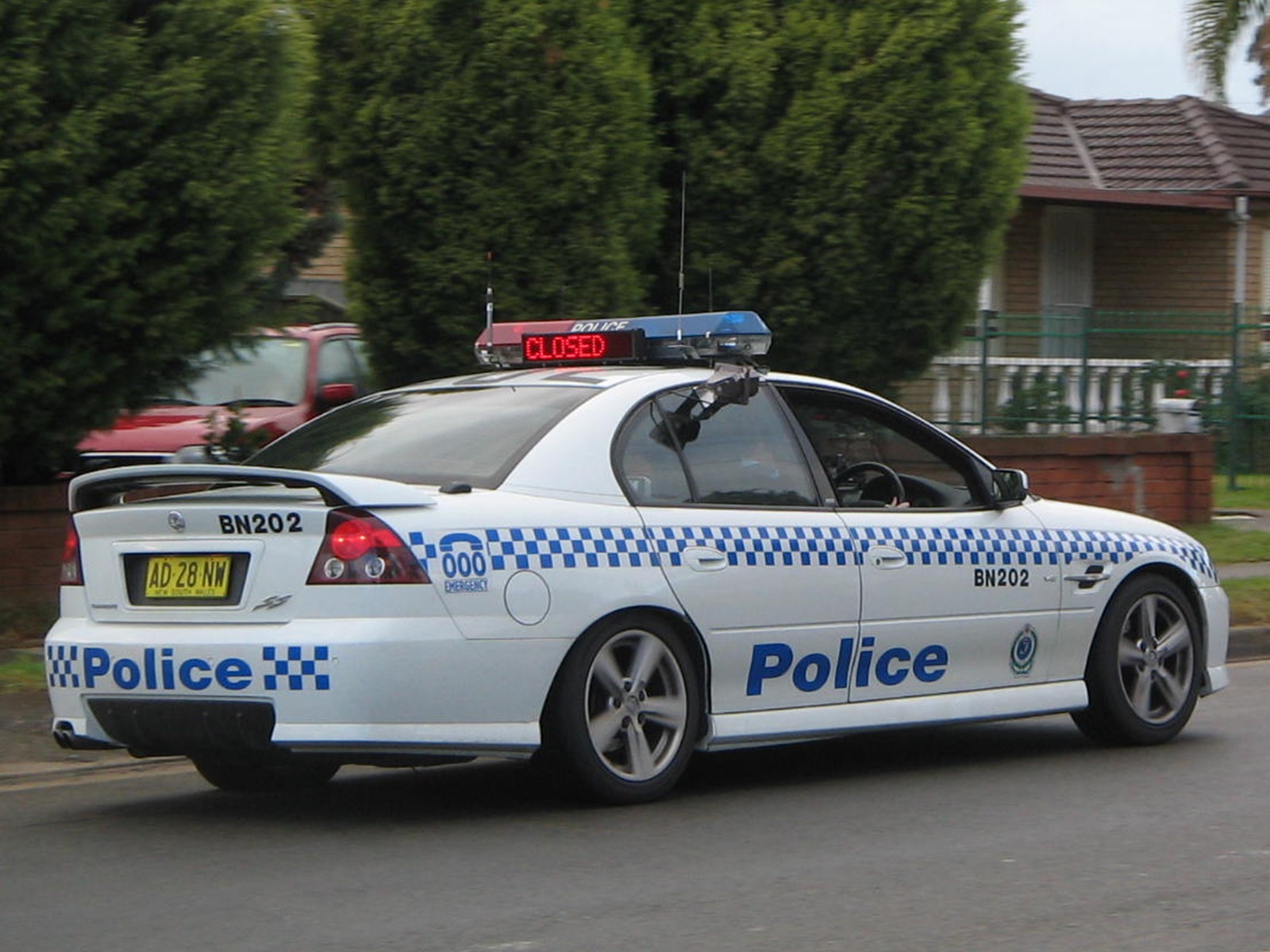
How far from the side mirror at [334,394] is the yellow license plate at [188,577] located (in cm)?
685

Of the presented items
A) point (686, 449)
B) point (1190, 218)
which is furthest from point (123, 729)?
point (1190, 218)

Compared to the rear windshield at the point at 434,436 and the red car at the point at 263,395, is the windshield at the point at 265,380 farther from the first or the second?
the rear windshield at the point at 434,436

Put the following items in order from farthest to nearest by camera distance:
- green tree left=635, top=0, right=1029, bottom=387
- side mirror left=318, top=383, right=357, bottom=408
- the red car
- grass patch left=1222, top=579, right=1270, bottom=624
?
side mirror left=318, top=383, right=357, bottom=408 < green tree left=635, top=0, right=1029, bottom=387 < the red car < grass patch left=1222, top=579, right=1270, bottom=624

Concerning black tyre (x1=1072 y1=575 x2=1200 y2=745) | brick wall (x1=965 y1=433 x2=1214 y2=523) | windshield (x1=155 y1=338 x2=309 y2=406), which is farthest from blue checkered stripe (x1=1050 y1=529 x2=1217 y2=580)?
windshield (x1=155 y1=338 x2=309 y2=406)

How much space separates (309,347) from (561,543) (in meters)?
7.56

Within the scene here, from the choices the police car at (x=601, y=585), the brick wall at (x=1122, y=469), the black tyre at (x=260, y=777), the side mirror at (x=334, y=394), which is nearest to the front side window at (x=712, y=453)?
the police car at (x=601, y=585)

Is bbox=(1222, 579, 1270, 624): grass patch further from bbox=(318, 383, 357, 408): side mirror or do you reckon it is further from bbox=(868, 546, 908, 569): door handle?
bbox=(318, 383, 357, 408): side mirror

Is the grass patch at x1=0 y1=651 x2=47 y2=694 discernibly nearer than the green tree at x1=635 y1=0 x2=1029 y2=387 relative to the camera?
Yes

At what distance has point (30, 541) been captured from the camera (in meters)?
10.2

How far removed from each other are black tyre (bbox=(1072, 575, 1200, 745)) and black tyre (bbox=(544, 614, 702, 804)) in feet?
6.40

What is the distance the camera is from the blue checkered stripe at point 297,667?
19.6 ft

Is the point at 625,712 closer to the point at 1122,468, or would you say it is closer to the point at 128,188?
the point at 128,188

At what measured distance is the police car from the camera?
6102 millimetres

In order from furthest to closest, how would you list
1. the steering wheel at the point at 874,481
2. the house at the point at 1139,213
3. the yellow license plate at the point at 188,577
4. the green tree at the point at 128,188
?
the house at the point at 1139,213 < the green tree at the point at 128,188 < the steering wheel at the point at 874,481 < the yellow license plate at the point at 188,577
